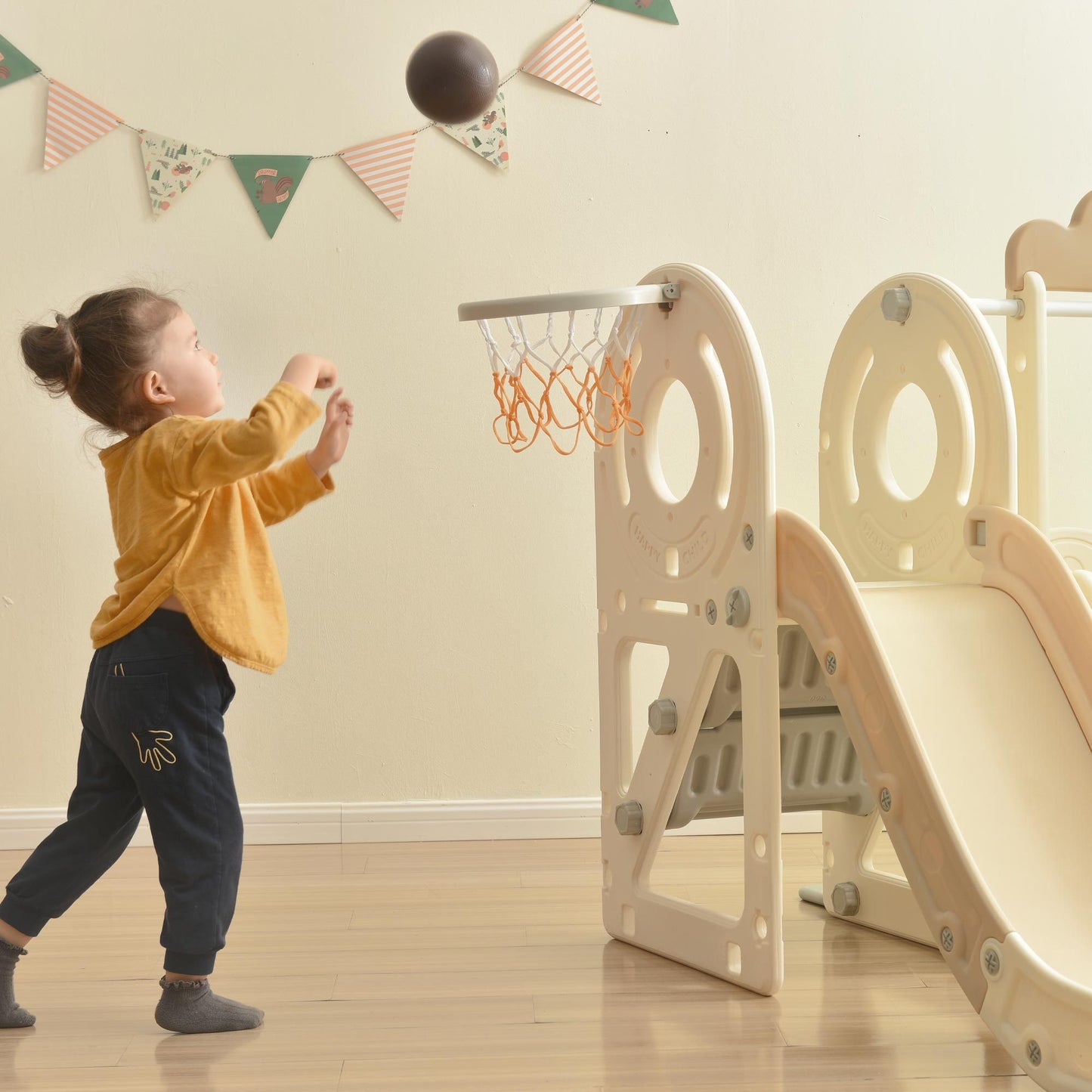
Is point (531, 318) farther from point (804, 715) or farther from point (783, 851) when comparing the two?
point (783, 851)

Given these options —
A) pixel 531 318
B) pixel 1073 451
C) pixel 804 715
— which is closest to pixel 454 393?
pixel 531 318

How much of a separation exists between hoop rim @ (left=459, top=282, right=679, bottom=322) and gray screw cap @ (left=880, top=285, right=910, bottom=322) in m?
0.35

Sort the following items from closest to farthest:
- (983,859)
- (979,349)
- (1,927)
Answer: (983,859) < (1,927) < (979,349)

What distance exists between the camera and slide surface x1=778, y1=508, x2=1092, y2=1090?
119cm

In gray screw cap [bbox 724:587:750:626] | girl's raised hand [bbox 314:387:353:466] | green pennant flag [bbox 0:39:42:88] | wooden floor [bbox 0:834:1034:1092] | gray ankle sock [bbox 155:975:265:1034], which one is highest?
green pennant flag [bbox 0:39:42:88]

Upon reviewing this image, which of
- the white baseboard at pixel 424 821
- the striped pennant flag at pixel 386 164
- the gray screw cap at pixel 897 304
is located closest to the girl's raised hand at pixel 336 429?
the gray screw cap at pixel 897 304

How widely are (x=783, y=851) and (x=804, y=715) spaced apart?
554 mm

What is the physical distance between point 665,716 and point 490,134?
1.15m

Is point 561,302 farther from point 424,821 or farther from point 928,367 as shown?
point 424,821

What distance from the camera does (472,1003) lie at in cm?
147

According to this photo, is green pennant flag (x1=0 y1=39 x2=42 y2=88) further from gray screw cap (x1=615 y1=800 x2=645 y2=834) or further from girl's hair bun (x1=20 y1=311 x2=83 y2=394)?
gray screw cap (x1=615 y1=800 x2=645 y2=834)

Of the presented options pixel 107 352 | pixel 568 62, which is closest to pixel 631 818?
pixel 107 352

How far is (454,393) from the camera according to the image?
7.45 ft

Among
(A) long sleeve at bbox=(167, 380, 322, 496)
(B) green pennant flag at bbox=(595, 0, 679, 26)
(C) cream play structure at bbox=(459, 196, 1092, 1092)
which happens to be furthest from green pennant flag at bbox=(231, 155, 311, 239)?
(A) long sleeve at bbox=(167, 380, 322, 496)
